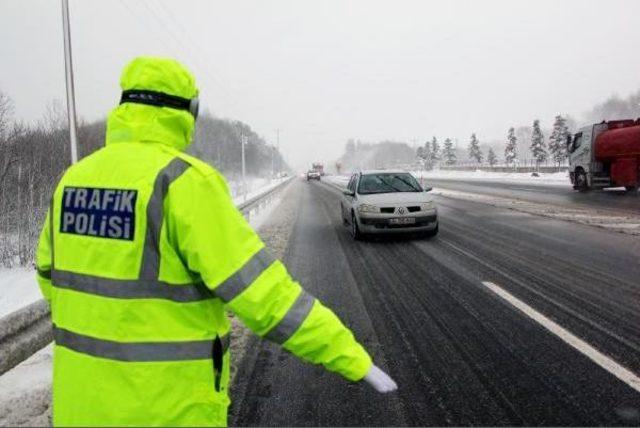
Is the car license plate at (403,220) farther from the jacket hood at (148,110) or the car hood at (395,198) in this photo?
the jacket hood at (148,110)

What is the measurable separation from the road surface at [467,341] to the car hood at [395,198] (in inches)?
73.9

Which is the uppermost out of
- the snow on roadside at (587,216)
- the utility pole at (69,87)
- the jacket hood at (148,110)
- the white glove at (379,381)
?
the utility pole at (69,87)

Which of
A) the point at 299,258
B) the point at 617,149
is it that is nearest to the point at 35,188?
the point at 299,258

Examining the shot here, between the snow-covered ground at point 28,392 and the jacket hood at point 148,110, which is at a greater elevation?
the jacket hood at point 148,110

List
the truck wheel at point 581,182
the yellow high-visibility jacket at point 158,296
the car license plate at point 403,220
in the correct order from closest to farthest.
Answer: the yellow high-visibility jacket at point 158,296, the car license plate at point 403,220, the truck wheel at point 581,182

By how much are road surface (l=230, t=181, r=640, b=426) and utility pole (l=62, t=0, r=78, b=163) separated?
215 inches

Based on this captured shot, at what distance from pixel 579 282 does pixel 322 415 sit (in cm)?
490

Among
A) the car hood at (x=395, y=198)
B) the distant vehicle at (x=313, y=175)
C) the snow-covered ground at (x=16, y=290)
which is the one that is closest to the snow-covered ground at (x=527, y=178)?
the car hood at (x=395, y=198)

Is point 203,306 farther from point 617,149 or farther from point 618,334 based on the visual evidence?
point 617,149

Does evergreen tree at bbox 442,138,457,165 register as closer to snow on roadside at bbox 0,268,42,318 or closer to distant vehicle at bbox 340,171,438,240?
distant vehicle at bbox 340,171,438,240

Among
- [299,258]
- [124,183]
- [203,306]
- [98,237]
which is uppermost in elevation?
[124,183]

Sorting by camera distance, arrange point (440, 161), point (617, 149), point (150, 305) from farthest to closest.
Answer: point (440, 161) → point (617, 149) → point (150, 305)

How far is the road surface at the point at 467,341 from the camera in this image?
3430 mm

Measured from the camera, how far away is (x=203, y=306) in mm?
1734
